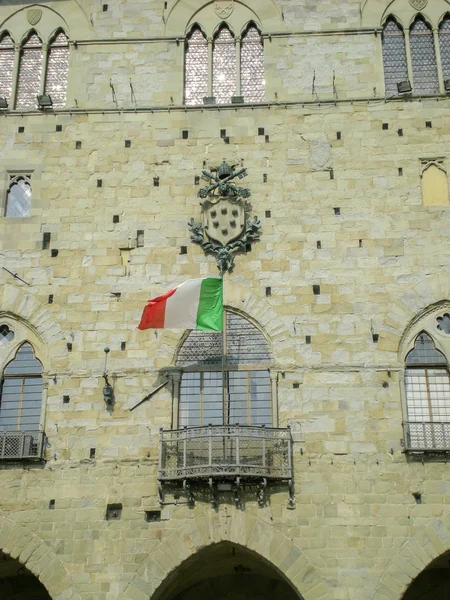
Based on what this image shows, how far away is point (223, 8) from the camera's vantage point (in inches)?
865

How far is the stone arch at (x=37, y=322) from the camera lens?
19.0 m

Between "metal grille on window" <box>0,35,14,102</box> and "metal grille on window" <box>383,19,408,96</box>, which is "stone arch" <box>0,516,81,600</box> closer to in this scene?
"metal grille on window" <box>0,35,14,102</box>

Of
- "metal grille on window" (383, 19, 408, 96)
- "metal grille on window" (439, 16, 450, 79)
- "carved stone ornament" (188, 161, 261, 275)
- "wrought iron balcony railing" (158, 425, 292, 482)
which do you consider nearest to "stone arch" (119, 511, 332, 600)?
"wrought iron balcony railing" (158, 425, 292, 482)

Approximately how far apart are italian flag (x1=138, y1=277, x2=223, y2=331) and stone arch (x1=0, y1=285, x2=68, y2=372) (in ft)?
6.00

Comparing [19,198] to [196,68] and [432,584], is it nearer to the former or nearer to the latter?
[196,68]

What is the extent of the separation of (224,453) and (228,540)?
5.15ft

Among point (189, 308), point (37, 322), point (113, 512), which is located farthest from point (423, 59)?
point (113, 512)

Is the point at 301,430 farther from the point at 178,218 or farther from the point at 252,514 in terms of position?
the point at 178,218

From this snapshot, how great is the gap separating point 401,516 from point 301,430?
2415 millimetres

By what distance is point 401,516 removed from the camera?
1731 centimetres

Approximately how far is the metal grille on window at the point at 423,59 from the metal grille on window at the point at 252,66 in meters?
3.42

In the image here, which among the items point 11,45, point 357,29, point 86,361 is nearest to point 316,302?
point 86,361

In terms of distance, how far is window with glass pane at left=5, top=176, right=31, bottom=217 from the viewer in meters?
20.4

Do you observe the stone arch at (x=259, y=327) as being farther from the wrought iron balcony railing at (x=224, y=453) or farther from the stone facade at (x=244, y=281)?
the wrought iron balcony railing at (x=224, y=453)
